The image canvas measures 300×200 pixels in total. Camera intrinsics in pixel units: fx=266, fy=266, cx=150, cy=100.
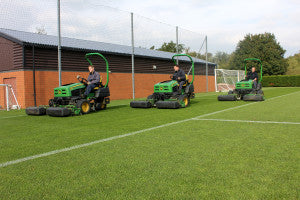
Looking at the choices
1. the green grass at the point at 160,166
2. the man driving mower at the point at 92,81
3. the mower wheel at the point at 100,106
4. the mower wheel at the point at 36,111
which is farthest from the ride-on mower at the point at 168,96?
the green grass at the point at 160,166

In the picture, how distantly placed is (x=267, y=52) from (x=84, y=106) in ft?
164

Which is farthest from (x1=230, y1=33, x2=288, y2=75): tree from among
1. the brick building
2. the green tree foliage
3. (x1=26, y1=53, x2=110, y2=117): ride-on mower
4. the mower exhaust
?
(x1=26, y1=53, x2=110, y2=117): ride-on mower

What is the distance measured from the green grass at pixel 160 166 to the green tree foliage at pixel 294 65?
6070 centimetres

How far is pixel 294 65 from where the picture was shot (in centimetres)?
6191

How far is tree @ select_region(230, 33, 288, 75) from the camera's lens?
49.8m

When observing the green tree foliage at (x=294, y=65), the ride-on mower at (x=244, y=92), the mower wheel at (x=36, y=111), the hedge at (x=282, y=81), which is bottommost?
the mower wheel at (x=36, y=111)

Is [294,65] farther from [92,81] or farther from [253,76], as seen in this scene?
[92,81]

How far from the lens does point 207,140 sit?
14.4ft

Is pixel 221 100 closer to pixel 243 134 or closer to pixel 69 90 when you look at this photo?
pixel 69 90

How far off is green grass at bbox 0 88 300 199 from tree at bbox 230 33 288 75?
47.9 m

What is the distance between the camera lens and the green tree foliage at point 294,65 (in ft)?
192

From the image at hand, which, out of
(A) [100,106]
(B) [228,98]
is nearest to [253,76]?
(B) [228,98]

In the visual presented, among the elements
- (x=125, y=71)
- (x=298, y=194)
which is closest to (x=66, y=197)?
(x=298, y=194)

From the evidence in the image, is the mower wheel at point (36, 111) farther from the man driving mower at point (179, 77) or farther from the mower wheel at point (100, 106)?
the man driving mower at point (179, 77)
